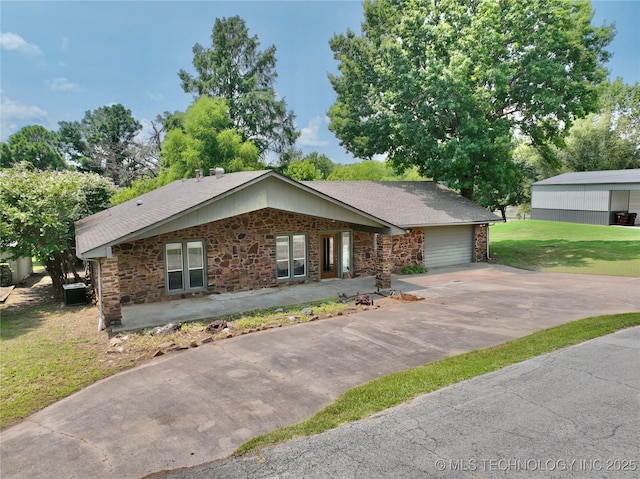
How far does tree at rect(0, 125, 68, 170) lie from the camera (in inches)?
1528

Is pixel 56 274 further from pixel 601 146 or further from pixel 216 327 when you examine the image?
pixel 601 146

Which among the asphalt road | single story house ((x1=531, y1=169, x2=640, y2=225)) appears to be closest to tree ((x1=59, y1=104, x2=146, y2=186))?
single story house ((x1=531, y1=169, x2=640, y2=225))

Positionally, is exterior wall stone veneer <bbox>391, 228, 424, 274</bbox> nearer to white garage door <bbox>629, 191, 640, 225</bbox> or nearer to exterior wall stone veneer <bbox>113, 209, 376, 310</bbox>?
exterior wall stone veneer <bbox>113, 209, 376, 310</bbox>

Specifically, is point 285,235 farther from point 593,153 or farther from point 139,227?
point 593,153

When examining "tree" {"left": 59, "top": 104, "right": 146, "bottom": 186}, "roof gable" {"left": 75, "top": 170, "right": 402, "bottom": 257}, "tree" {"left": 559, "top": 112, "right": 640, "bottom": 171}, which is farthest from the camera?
"tree" {"left": 59, "top": 104, "right": 146, "bottom": 186}

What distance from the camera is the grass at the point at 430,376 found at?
5754 mm

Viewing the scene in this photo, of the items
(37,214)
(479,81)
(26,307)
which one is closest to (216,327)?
(37,214)

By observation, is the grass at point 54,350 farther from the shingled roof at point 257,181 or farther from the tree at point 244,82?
the tree at point 244,82

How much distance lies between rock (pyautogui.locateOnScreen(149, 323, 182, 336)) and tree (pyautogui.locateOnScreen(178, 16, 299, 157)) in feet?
105

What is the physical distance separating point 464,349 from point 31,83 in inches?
2053

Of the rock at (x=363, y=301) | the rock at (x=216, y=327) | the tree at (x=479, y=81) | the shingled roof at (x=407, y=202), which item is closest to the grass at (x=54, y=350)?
the rock at (x=216, y=327)

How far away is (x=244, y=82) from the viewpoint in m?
40.3

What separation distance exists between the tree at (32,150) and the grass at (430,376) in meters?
41.4

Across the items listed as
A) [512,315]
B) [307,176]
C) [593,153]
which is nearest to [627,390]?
[512,315]
